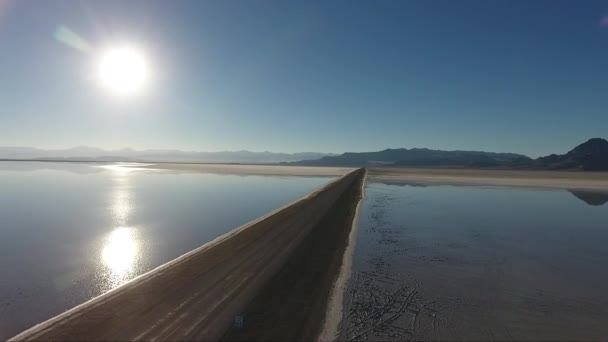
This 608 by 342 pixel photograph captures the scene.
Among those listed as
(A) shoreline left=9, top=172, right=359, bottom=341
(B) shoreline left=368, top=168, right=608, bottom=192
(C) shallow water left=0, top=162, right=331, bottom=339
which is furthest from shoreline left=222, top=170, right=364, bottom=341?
(B) shoreline left=368, top=168, right=608, bottom=192

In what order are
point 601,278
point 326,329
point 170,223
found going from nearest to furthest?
point 326,329, point 601,278, point 170,223

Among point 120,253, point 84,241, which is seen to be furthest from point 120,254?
point 84,241

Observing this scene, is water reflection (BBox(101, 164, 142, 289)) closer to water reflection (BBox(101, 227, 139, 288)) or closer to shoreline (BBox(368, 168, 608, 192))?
water reflection (BBox(101, 227, 139, 288))

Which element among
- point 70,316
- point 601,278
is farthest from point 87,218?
point 601,278

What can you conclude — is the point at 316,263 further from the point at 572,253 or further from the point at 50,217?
the point at 50,217

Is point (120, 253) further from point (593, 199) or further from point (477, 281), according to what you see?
point (593, 199)

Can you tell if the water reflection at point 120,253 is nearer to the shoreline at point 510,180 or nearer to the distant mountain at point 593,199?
the distant mountain at point 593,199

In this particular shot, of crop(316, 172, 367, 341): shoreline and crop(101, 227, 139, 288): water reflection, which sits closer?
crop(316, 172, 367, 341): shoreline

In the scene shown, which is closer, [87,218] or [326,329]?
[326,329]
